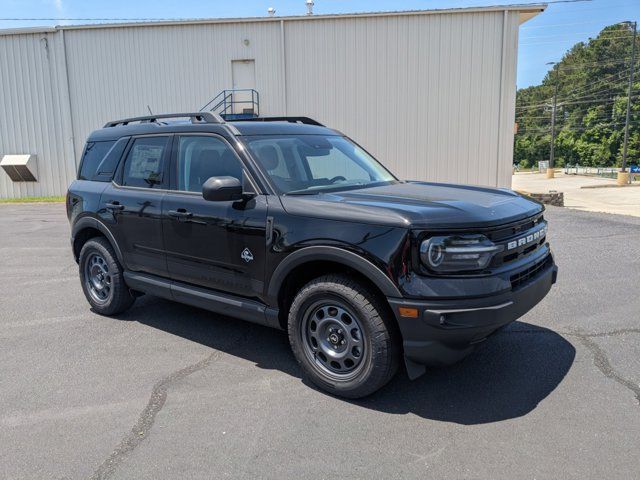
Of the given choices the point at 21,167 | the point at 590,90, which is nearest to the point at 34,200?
the point at 21,167

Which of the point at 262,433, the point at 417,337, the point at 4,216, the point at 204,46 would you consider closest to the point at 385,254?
the point at 417,337

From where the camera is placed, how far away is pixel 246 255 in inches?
154

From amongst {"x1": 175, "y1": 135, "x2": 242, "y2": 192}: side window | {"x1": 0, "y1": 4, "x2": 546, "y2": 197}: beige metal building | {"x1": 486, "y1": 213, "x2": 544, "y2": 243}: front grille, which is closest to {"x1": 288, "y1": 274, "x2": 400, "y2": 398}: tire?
{"x1": 486, "y1": 213, "x2": 544, "y2": 243}: front grille

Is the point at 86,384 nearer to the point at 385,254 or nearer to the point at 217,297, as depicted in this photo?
the point at 217,297

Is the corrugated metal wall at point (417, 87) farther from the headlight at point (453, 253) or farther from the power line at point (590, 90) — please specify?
the power line at point (590, 90)

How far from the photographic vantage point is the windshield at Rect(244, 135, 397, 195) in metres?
4.07

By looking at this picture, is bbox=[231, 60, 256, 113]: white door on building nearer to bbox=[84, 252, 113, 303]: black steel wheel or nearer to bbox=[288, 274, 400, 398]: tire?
bbox=[84, 252, 113, 303]: black steel wheel

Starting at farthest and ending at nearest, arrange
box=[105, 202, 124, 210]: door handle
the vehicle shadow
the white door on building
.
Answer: the white door on building, box=[105, 202, 124, 210]: door handle, the vehicle shadow

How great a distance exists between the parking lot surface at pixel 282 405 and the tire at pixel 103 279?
0.56 ft

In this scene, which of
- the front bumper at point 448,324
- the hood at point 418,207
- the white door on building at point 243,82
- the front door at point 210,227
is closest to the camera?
the front bumper at point 448,324

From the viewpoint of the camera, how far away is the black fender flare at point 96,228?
16.7 feet

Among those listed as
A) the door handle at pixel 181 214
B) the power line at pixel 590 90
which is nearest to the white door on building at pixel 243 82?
the door handle at pixel 181 214

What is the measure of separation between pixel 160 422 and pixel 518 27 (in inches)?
687

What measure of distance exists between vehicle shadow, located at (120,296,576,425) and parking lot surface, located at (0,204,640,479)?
0.5 inches
